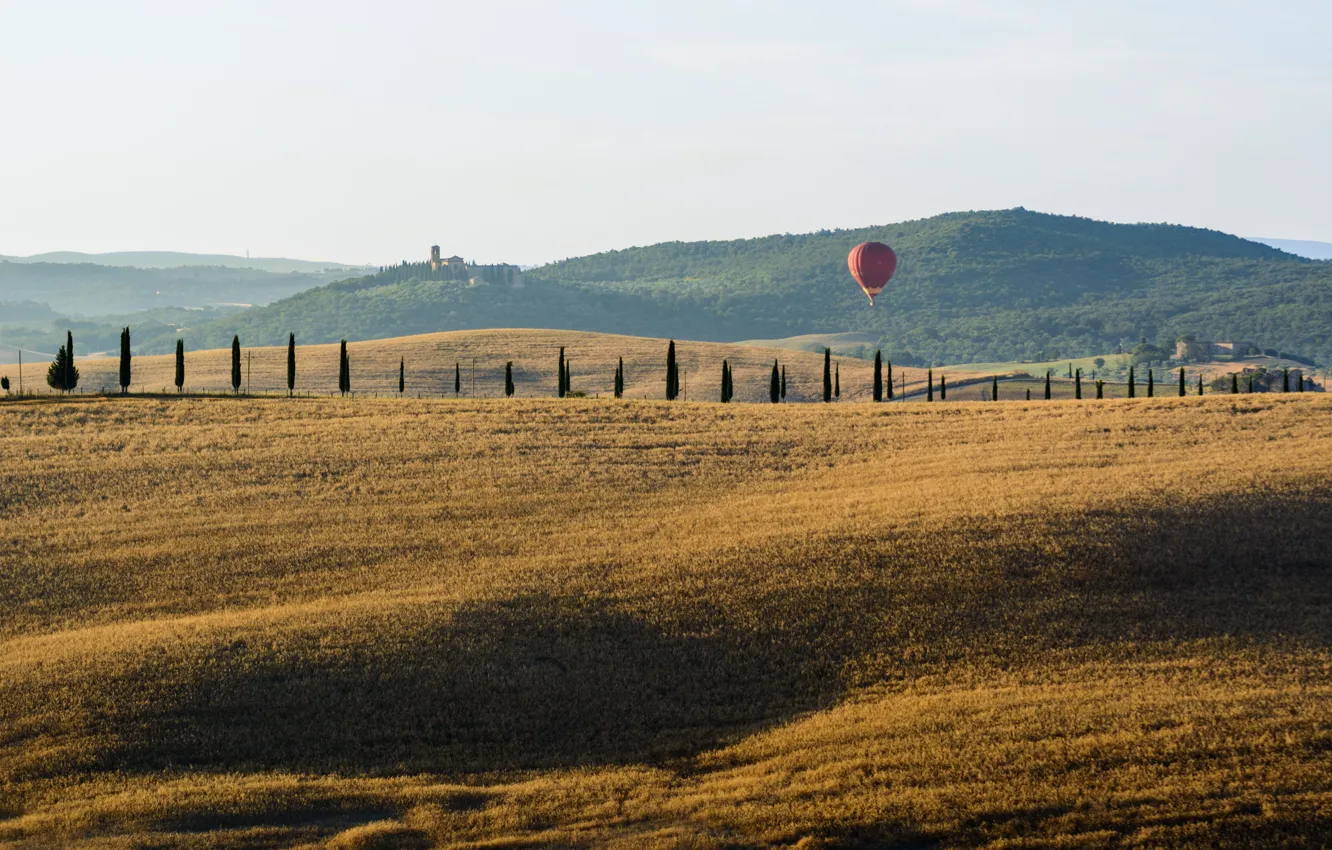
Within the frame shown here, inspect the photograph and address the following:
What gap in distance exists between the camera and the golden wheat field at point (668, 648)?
60.6 feet

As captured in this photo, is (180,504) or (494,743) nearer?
(494,743)

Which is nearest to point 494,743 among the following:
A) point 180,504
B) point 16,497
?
point 180,504

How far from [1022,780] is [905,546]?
39.5 feet

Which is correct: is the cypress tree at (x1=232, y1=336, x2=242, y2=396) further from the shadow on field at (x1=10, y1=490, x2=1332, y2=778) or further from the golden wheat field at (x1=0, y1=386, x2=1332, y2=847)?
the shadow on field at (x1=10, y1=490, x2=1332, y2=778)

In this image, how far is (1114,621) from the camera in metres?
26.9

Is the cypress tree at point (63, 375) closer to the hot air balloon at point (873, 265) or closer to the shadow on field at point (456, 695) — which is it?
the shadow on field at point (456, 695)

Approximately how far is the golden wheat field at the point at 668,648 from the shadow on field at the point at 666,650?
80 mm

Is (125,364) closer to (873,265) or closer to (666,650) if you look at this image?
(666,650)

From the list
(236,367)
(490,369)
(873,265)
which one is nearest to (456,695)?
(236,367)

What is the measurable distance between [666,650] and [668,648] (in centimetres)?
12

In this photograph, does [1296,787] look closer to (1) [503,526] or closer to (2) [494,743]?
(2) [494,743]

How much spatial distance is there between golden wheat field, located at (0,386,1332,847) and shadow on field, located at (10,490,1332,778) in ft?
0.26

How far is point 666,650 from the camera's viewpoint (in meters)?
25.1

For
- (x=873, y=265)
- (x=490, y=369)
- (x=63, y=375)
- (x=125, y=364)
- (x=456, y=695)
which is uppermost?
(x=873, y=265)
